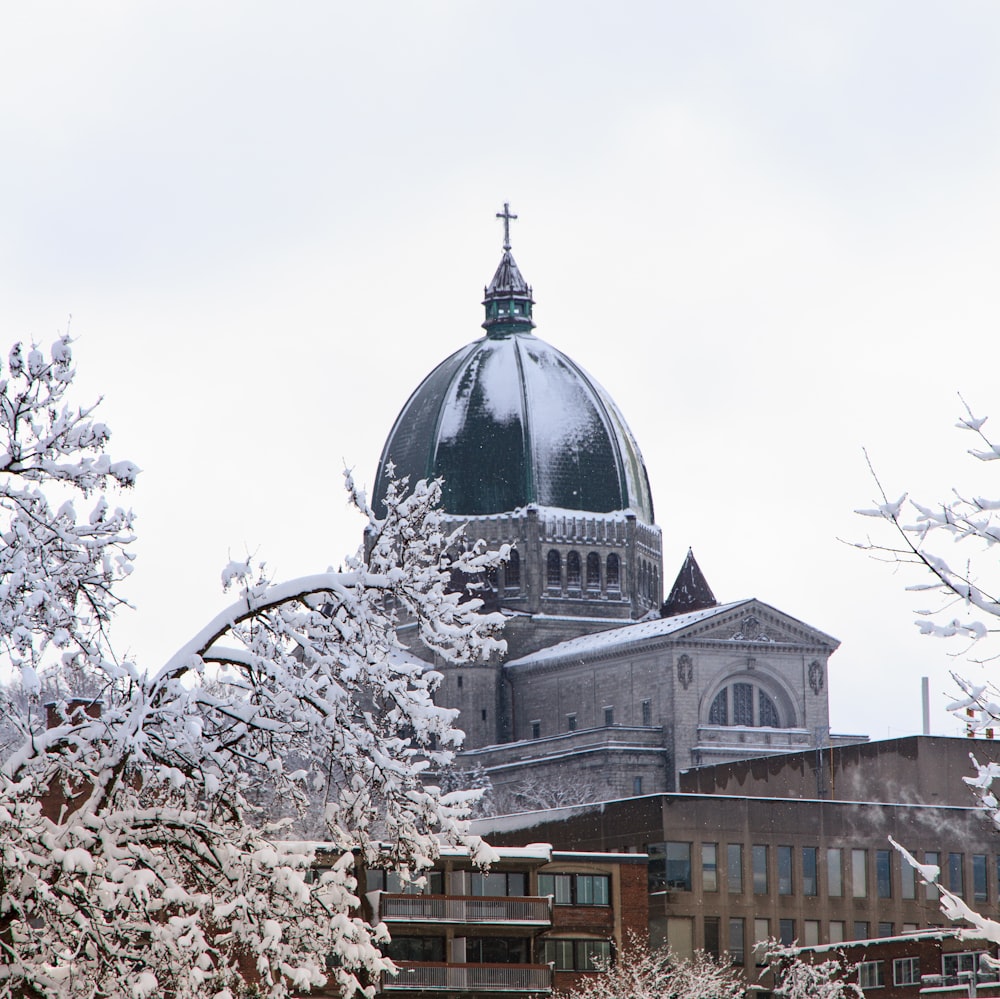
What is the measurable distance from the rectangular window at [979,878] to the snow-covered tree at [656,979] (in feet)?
44.1

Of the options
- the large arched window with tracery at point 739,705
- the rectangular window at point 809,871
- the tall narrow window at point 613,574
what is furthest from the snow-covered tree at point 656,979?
the tall narrow window at point 613,574

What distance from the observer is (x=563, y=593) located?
133125mm

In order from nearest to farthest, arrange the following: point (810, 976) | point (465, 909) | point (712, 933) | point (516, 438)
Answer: point (465, 909) < point (810, 976) < point (712, 933) < point (516, 438)

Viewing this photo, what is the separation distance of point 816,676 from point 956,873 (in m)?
37.9

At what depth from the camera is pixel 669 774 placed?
374ft

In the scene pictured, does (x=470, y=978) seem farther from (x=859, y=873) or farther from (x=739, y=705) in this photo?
(x=739, y=705)

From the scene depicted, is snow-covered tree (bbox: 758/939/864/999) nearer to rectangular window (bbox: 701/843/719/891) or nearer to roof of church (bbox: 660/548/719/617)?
rectangular window (bbox: 701/843/719/891)

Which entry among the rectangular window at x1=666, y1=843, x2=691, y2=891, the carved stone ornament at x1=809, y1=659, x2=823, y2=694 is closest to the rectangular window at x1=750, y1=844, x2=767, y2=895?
the rectangular window at x1=666, y1=843, x2=691, y2=891

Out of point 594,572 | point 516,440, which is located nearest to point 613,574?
point 594,572

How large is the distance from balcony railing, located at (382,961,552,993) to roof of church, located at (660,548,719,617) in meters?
73.7

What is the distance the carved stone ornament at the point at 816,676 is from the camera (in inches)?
4611

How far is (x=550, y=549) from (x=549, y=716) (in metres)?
11.8

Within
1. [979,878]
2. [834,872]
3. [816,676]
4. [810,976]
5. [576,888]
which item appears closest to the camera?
[810,976]

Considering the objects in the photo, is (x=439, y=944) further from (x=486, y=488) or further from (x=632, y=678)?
(x=486, y=488)
